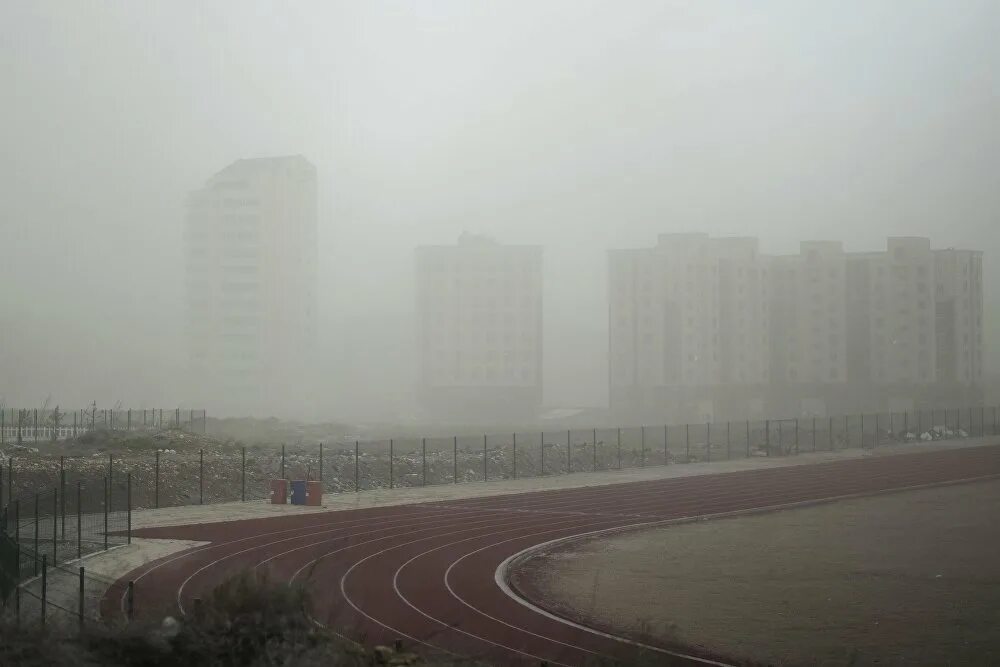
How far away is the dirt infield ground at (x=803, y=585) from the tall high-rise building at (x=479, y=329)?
2421 inches

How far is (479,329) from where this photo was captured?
92.4m

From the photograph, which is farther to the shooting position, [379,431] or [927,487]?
[379,431]

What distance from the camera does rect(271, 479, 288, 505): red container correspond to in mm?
31484

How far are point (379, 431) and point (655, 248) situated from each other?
106ft

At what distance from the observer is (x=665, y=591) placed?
59.6ft

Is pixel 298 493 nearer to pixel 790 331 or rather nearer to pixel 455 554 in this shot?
pixel 455 554

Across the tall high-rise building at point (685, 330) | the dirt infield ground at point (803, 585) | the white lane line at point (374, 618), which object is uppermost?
the tall high-rise building at point (685, 330)

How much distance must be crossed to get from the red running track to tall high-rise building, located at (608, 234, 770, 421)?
46230mm

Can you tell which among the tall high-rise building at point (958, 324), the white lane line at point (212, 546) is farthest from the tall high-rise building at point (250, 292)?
the white lane line at point (212, 546)

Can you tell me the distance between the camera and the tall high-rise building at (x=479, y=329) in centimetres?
8981

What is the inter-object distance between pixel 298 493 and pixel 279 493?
70 centimetres

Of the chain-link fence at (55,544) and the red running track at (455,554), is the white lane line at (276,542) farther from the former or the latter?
the chain-link fence at (55,544)

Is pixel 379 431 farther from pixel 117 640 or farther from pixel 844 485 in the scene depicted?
pixel 117 640

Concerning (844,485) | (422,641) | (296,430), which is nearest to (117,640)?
(422,641)
